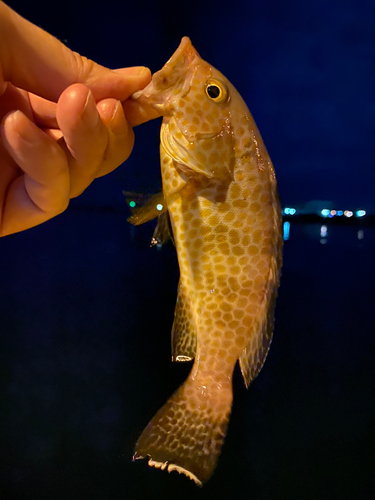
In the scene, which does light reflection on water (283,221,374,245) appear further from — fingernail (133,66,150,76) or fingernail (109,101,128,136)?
fingernail (109,101,128,136)

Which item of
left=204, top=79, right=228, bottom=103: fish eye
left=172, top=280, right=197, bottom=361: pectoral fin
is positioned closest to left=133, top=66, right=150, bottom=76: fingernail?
left=204, top=79, right=228, bottom=103: fish eye

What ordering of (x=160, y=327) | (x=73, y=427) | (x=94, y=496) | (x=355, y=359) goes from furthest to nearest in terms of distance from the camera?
1. (x=160, y=327)
2. (x=355, y=359)
3. (x=73, y=427)
4. (x=94, y=496)

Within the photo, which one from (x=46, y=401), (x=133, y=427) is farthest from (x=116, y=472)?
(x=46, y=401)

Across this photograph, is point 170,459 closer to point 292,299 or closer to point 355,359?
point 355,359

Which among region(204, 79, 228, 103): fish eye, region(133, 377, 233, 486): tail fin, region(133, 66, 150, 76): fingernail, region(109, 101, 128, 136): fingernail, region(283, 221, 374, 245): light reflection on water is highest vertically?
region(283, 221, 374, 245): light reflection on water

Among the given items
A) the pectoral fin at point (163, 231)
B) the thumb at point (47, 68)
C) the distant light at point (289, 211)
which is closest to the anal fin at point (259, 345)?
the pectoral fin at point (163, 231)

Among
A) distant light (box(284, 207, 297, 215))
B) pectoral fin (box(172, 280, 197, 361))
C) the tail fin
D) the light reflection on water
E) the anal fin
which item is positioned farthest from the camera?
distant light (box(284, 207, 297, 215))
